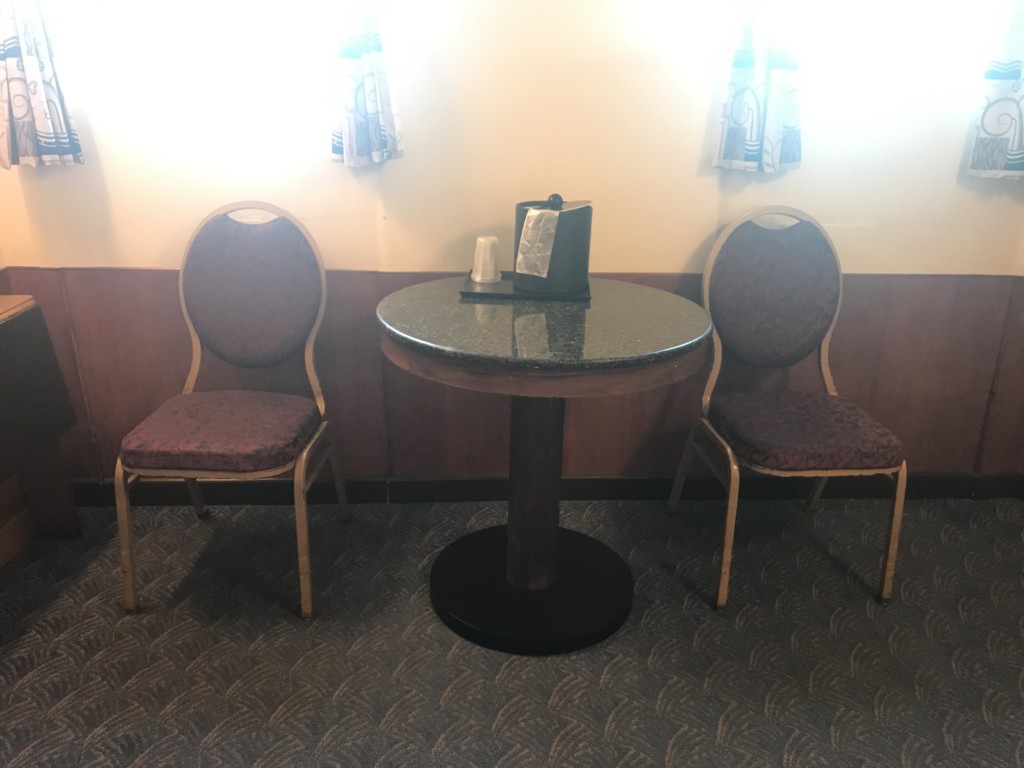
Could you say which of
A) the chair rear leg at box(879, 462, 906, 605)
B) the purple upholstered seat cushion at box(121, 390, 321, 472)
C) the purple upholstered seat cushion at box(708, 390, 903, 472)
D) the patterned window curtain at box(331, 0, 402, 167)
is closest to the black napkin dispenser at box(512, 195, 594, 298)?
the patterned window curtain at box(331, 0, 402, 167)

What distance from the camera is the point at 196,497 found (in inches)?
93.4

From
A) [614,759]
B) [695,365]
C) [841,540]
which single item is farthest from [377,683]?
[841,540]

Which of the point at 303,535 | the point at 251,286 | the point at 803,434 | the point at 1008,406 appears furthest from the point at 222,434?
the point at 1008,406

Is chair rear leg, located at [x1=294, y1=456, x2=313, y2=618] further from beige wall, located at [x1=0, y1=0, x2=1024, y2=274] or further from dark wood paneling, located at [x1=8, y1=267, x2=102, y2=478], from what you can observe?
dark wood paneling, located at [x1=8, y1=267, x2=102, y2=478]

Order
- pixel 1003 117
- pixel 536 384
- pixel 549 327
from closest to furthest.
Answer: pixel 536 384 → pixel 549 327 → pixel 1003 117

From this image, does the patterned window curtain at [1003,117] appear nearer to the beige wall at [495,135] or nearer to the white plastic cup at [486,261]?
the beige wall at [495,135]

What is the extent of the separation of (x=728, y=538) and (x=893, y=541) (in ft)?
1.50

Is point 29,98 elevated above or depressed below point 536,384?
above

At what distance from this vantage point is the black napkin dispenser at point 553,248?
1.79 metres

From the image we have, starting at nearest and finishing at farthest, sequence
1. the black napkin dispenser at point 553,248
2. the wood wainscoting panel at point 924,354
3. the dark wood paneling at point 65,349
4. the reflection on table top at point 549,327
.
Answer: the reflection on table top at point 549,327, the black napkin dispenser at point 553,248, the dark wood paneling at point 65,349, the wood wainscoting panel at point 924,354

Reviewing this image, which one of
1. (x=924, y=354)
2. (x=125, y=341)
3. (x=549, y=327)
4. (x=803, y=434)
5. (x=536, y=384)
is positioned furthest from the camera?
(x=924, y=354)

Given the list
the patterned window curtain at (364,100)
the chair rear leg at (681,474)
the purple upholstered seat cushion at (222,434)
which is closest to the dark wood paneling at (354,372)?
the purple upholstered seat cushion at (222,434)

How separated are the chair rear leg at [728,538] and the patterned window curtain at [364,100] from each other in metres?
1.25

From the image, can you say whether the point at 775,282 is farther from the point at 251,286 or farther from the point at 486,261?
the point at 251,286
